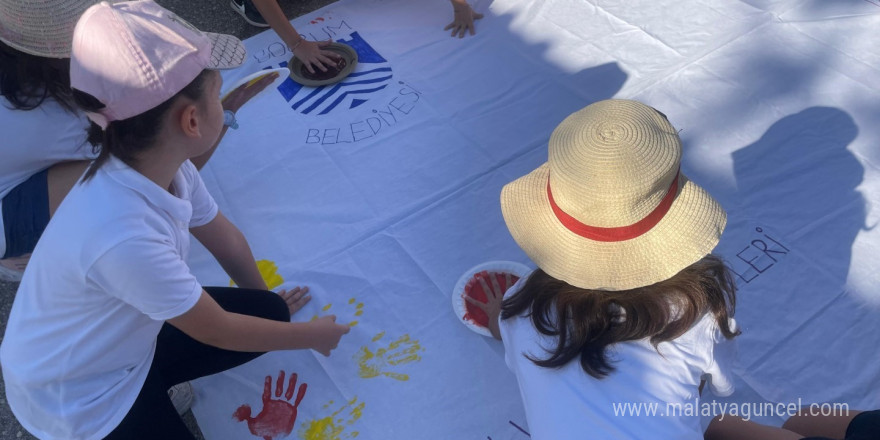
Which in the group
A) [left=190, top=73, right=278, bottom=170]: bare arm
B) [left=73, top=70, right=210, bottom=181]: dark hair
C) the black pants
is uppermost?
[left=73, top=70, right=210, bottom=181]: dark hair

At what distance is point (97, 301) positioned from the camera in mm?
999

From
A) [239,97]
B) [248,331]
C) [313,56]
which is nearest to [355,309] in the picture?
[248,331]

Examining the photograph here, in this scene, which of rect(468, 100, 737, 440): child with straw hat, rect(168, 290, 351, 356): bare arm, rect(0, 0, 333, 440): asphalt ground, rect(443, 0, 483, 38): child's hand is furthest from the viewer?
rect(0, 0, 333, 440): asphalt ground

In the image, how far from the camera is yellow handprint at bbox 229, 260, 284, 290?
1611mm

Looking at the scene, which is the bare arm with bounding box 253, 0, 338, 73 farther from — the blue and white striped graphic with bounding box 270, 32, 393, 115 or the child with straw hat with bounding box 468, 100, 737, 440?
the child with straw hat with bounding box 468, 100, 737, 440

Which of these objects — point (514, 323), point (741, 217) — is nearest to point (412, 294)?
point (514, 323)

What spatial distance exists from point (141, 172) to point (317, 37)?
1.40m

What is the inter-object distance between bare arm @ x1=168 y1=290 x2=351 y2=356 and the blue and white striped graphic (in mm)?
902

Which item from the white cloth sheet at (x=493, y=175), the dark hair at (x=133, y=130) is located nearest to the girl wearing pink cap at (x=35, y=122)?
the dark hair at (x=133, y=130)

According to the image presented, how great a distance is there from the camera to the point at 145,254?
94 cm

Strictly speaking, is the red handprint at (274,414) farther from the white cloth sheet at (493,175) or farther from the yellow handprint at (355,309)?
the yellow handprint at (355,309)

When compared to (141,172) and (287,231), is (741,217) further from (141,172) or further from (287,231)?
(141,172)

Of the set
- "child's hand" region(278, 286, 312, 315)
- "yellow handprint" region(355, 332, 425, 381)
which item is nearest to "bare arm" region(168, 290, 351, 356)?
"yellow handprint" region(355, 332, 425, 381)

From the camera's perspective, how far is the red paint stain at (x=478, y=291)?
57.2 inches
